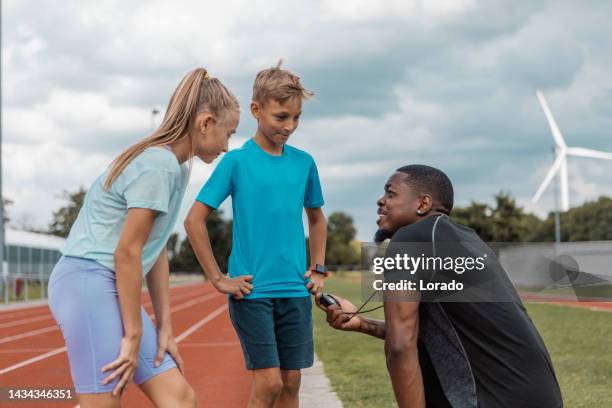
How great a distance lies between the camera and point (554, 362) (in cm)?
1002

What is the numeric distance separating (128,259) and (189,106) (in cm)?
62

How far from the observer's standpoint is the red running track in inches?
311

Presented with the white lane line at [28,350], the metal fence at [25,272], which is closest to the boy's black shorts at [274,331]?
the white lane line at [28,350]

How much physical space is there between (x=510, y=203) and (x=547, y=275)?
7024 cm

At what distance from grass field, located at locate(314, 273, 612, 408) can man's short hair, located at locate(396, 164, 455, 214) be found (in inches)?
75.5

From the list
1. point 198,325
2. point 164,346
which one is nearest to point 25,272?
point 198,325

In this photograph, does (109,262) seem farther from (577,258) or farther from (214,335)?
(214,335)

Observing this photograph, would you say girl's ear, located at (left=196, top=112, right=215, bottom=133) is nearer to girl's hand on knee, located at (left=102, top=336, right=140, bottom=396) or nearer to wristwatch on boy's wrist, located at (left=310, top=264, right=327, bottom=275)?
girl's hand on knee, located at (left=102, top=336, right=140, bottom=396)

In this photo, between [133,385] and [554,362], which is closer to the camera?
[133,385]

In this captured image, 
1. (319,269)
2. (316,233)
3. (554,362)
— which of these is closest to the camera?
(319,269)

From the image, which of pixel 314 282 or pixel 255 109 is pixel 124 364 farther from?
pixel 255 109

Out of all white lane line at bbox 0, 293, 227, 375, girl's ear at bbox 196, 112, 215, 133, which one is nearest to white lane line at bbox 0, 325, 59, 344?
white lane line at bbox 0, 293, 227, 375

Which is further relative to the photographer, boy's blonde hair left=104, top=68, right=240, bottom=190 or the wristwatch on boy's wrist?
the wristwatch on boy's wrist

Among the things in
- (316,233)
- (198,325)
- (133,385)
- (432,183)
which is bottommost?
(198,325)
